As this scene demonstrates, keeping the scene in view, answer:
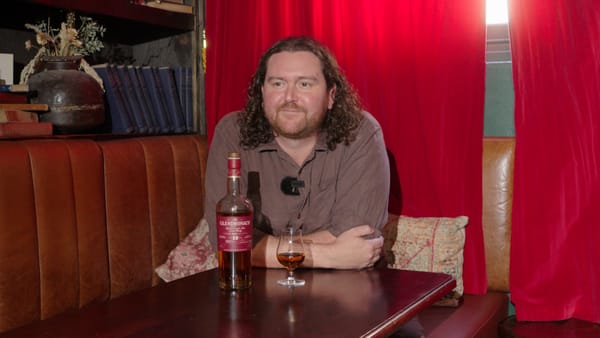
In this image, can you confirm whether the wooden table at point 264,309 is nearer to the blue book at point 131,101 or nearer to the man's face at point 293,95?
the man's face at point 293,95

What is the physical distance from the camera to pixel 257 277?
167 centimetres

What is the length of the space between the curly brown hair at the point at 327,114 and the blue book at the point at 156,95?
642 millimetres

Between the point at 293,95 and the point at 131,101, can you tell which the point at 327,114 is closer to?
the point at 293,95

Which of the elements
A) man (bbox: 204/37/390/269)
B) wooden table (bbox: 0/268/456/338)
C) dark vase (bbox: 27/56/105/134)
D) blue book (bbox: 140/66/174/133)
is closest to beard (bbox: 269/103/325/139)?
man (bbox: 204/37/390/269)

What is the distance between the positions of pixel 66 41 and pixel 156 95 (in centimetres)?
45

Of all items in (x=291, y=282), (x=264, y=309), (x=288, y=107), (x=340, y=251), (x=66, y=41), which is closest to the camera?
(x=264, y=309)

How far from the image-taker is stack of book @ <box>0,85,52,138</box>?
214 centimetres

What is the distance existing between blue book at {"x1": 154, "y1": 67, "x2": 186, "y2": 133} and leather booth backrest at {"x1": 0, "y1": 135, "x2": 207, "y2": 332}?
0.16m

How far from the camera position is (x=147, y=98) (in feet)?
9.20

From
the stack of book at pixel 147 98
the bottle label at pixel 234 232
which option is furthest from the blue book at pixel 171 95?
the bottle label at pixel 234 232

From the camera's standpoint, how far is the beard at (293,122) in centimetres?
211

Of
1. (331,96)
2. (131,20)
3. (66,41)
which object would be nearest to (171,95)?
(131,20)

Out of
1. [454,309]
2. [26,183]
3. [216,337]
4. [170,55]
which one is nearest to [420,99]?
[454,309]

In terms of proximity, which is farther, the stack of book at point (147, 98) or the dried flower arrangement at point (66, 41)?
the stack of book at point (147, 98)
